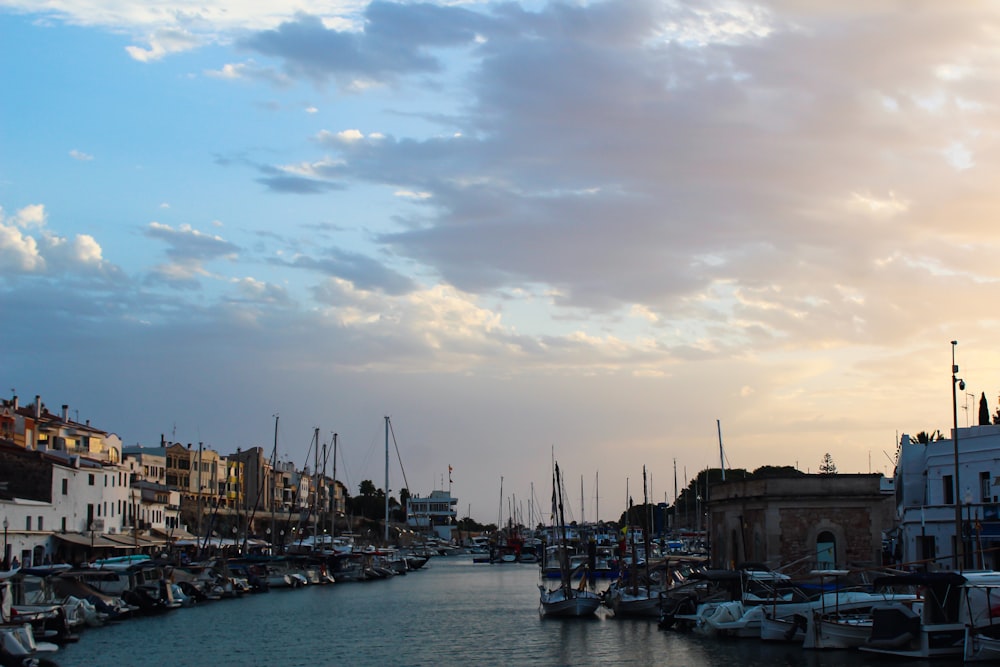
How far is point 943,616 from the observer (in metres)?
36.4

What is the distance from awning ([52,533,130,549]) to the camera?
3044 inches

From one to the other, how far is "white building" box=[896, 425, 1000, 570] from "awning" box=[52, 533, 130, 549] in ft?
179

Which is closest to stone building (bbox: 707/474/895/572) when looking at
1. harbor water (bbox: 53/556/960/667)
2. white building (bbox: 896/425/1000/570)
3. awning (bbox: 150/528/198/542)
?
white building (bbox: 896/425/1000/570)

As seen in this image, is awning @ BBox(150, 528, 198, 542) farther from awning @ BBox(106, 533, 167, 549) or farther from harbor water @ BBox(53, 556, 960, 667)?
harbor water @ BBox(53, 556, 960, 667)

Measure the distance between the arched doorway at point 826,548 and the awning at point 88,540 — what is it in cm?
4956

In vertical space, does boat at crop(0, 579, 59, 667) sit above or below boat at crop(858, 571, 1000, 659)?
below

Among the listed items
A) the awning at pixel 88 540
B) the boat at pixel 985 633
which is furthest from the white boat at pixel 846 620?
the awning at pixel 88 540

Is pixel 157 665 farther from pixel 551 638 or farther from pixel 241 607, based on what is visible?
pixel 241 607

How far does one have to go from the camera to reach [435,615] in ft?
218

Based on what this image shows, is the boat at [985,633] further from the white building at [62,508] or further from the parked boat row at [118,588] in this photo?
the white building at [62,508]

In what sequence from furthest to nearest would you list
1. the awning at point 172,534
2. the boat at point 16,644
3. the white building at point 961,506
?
the awning at point 172,534 → the white building at point 961,506 → the boat at point 16,644

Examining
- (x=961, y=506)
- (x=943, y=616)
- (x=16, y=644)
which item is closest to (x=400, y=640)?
(x=16, y=644)

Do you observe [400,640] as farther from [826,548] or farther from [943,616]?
[943,616]

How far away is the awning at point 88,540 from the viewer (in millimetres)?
77312
